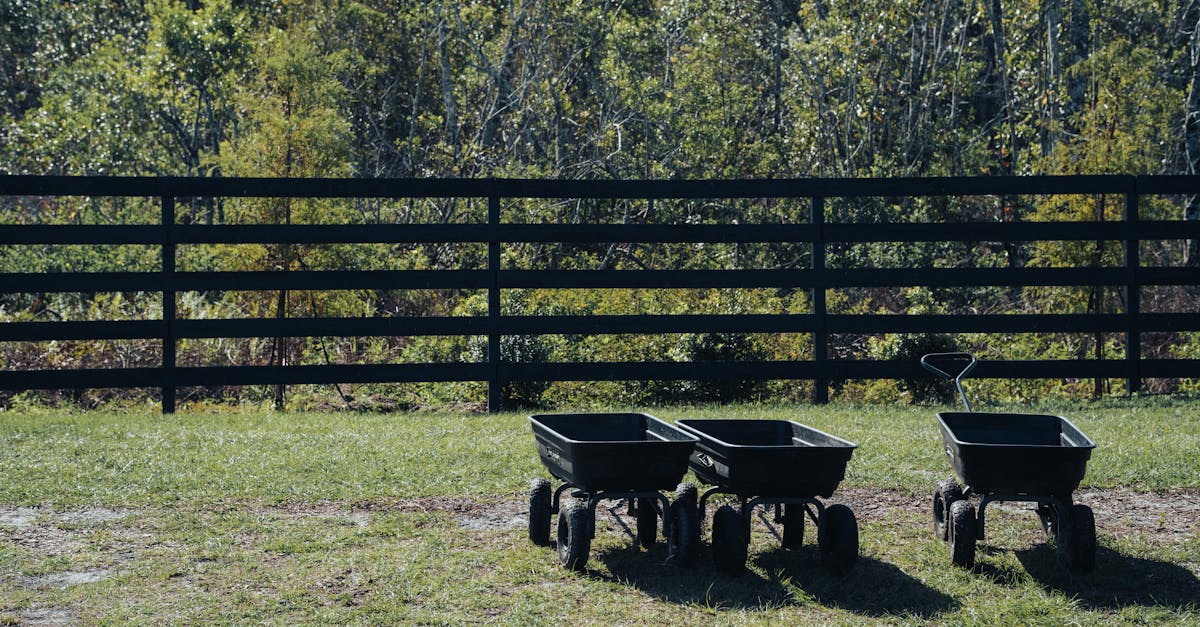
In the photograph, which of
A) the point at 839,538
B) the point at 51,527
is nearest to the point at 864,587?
Result: the point at 839,538

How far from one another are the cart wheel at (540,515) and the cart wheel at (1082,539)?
2.45 metres

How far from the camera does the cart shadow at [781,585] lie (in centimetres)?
500

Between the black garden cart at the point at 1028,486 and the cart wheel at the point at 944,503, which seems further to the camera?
the cart wheel at the point at 944,503

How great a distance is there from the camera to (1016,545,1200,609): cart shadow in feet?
16.5

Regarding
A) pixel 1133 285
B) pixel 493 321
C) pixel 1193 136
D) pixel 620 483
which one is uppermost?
pixel 1193 136

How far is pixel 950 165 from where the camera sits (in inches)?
711

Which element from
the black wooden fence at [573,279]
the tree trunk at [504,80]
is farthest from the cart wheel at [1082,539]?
the tree trunk at [504,80]

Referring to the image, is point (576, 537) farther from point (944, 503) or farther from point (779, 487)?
point (944, 503)

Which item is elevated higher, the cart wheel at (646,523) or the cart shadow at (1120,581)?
the cart wheel at (646,523)

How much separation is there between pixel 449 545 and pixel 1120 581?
3.11 metres

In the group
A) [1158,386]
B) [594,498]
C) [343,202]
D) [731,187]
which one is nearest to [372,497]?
[594,498]

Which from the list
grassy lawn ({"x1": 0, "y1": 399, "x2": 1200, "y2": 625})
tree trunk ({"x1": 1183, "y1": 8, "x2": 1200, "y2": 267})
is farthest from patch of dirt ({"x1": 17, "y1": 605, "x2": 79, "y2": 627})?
tree trunk ({"x1": 1183, "y1": 8, "x2": 1200, "y2": 267})

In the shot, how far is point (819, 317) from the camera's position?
10.8 meters

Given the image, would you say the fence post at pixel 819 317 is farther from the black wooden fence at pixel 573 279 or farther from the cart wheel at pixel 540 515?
the cart wheel at pixel 540 515
